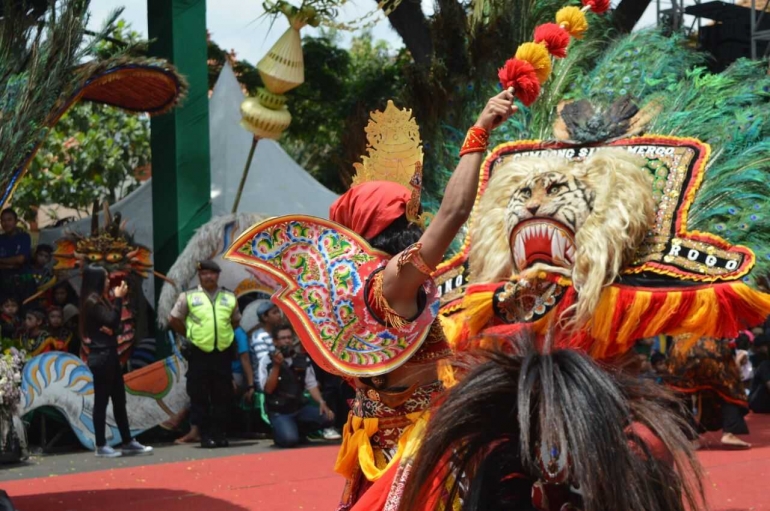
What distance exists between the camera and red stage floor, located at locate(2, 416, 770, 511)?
6.60 m

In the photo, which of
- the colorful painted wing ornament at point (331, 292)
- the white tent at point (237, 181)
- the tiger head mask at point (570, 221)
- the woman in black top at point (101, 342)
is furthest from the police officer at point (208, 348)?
the colorful painted wing ornament at point (331, 292)

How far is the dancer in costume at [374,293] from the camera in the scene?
2768 millimetres

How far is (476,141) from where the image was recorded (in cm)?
277

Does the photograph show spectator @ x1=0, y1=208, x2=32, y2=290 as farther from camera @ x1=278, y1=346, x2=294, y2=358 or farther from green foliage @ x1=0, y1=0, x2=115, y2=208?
green foliage @ x1=0, y1=0, x2=115, y2=208

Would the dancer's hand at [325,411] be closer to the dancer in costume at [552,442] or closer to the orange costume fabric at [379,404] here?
the orange costume fabric at [379,404]

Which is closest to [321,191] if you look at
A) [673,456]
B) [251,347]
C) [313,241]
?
[251,347]

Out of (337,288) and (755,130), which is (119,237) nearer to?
(755,130)

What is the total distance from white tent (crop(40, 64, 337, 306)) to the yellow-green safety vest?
1.92m

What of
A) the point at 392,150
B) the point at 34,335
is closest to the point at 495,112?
the point at 392,150

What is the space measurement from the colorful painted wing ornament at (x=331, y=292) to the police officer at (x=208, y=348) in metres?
6.01

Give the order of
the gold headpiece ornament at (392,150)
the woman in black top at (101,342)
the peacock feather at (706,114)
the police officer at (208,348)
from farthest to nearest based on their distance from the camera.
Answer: the police officer at (208,348), the woman in black top at (101,342), the peacock feather at (706,114), the gold headpiece ornament at (392,150)

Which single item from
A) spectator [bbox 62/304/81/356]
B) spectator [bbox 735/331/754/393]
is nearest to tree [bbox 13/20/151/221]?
spectator [bbox 62/304/81/356]

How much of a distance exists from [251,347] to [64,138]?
8.48m

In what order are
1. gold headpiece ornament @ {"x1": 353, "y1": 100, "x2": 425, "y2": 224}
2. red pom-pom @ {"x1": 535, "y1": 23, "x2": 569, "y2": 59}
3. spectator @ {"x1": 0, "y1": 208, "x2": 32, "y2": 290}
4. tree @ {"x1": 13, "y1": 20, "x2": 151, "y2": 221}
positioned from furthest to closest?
tree @ {"x1": 13, "y1": 20, "x2": 151, "y2": 221} < spectator @ {"x1": 0, "y1": 208, "x2": 32, "y2": 290} < red pom-pom @ {"x1": 535, "y1": 23, "x2": 569, "y2": 59} < gold headpiece ornament @ {"x1": 353, "y1": 100, "x2": 425, "y2": 224}
